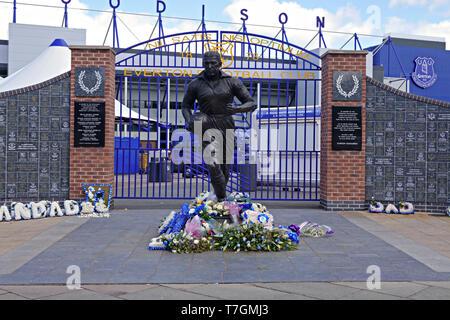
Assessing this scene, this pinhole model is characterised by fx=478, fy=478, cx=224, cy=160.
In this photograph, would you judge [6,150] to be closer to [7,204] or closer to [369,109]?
[7,204]

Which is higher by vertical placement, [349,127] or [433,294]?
[349,127]

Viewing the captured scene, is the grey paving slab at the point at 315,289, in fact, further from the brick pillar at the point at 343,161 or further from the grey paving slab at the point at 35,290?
the brick pillar at the point at 343,161

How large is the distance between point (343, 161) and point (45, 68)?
35.1ft

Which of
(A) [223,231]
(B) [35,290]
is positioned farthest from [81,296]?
(A) [223,231]

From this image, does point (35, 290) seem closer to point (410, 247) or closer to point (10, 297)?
point (10, 297)

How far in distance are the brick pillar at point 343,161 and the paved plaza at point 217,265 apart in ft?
4.91

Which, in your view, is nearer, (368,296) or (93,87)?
(368,296)

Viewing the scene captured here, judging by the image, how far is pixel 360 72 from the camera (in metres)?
9.17

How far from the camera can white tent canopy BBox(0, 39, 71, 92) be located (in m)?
15.0

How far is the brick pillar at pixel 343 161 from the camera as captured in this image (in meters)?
9.17

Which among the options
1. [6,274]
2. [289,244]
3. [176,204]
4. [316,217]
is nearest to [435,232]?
[316,217]

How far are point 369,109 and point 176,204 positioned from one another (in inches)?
175

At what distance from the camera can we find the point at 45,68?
611 inches

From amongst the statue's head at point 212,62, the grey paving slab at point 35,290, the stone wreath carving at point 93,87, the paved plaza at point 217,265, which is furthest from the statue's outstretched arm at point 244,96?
the stone wreath carving at point 93,87
